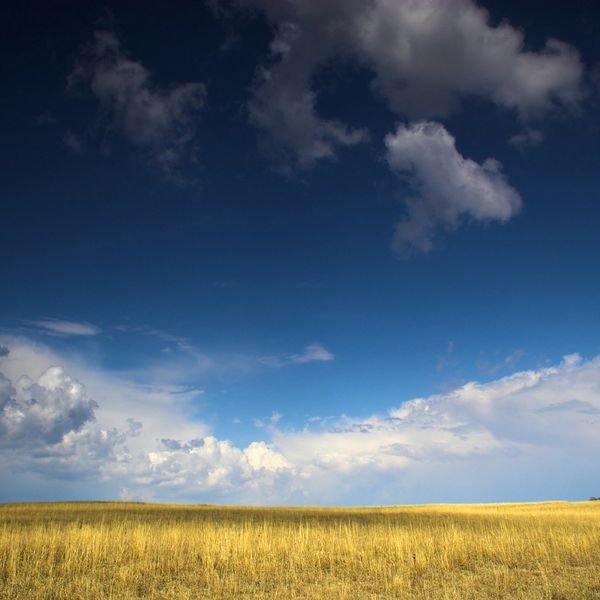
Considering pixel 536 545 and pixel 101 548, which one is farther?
pixel 536 545

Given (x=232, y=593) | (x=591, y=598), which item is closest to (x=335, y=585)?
(x=232, y=593)

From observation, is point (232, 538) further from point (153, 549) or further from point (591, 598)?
point (591, 598)

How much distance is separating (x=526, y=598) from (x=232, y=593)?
301 inches

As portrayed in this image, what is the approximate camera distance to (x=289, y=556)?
1855cm

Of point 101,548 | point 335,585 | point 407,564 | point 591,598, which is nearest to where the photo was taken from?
point 591,598

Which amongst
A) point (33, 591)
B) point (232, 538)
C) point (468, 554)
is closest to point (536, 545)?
point (468, 554)

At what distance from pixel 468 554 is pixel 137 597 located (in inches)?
510

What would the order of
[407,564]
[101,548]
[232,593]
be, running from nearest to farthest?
[232,593], [407,564], [101,548]

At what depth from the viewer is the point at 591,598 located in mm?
12570

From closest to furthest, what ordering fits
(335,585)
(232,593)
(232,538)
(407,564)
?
A: (232,593) → (335,585) → (407,564) → (232,538)

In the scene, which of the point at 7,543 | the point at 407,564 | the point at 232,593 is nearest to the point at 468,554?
the point at 407,564

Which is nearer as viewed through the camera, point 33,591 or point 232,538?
point 33,591

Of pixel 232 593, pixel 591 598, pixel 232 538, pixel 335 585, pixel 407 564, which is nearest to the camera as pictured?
pixel 591 598

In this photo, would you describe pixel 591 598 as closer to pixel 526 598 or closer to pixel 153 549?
pixel 526 598
